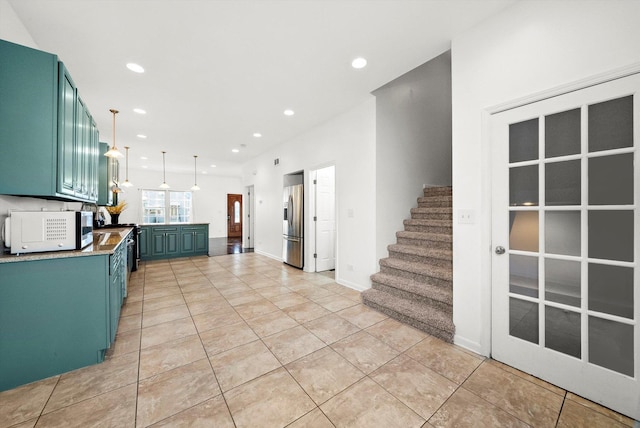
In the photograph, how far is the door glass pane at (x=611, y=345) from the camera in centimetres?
151

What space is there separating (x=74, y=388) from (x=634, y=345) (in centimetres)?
374

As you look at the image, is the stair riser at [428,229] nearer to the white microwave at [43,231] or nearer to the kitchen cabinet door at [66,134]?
the white microwave at [43,231]

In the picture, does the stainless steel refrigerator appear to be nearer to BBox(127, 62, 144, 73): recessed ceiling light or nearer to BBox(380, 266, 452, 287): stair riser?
BBox(380, 266, 452, 287): stair riser

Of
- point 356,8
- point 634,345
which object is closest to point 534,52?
point 356,8

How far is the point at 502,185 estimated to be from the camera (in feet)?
6.66

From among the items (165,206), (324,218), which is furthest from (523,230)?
(165,206)

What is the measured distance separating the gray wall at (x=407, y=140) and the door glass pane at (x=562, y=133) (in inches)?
76.6

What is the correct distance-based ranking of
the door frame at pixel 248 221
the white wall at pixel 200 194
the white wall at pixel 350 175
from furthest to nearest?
the white wall at pixel 200 194
the door frame at pixel 248 221
the white wall at pixel 350 175

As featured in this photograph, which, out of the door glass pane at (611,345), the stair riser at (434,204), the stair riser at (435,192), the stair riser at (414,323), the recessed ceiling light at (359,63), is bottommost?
the stair riser at (414,323)

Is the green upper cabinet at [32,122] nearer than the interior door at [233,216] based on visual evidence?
Yes

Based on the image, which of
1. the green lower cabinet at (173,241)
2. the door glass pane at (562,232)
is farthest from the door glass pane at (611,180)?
the green lower cabinet at (173,241)

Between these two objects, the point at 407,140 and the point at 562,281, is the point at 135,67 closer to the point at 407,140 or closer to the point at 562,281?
the point at 407,140

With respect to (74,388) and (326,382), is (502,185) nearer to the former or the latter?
(326,382)

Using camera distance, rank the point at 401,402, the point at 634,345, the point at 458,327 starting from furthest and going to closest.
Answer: the point at 458,327
the point at 401,402
the point at 634,345
